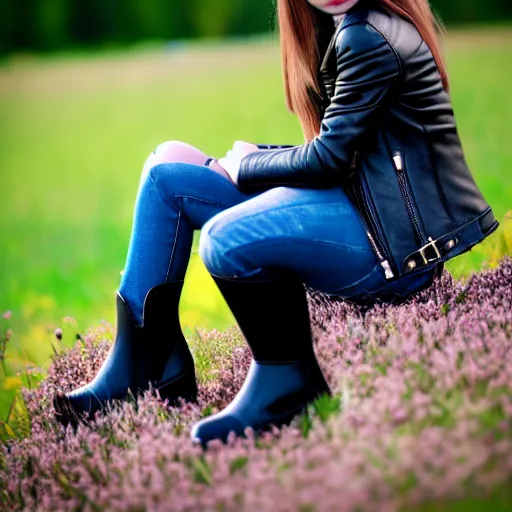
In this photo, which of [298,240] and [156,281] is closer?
[298,240]

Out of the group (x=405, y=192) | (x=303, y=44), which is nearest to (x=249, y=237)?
(x=405, y=192)

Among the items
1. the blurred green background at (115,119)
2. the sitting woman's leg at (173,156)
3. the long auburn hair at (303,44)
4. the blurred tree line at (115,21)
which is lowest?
the blurred green background at (115,119)

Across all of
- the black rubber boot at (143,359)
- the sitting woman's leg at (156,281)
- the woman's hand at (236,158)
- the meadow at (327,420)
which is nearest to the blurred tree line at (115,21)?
the meadow at (327,420)

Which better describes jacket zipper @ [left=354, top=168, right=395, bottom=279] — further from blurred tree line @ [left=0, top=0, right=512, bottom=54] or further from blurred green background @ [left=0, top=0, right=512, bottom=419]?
blurred tree line @ [left=0, top=0, right=512, bottom=54]

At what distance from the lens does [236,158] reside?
320 cm

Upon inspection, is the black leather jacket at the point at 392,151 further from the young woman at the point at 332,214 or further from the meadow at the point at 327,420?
the meadow at the point at 327,420

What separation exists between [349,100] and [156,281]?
A: 94 centimetres

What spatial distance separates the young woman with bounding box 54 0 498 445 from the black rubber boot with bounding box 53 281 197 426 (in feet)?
0.04

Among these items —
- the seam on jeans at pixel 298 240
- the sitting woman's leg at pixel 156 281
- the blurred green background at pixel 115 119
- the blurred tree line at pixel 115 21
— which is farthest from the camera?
the blurred tree line at pixel 115 21

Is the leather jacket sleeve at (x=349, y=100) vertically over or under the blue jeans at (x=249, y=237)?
over

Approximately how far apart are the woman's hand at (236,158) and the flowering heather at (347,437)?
698 mm

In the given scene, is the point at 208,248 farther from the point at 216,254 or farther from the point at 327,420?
the point at 327,420

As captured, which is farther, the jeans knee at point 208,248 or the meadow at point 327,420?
the jeans knee at point 208,248

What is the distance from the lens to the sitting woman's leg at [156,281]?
10.1 ft
